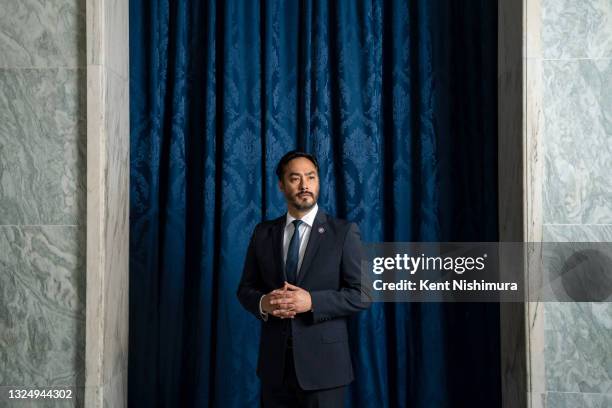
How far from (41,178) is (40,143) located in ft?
0.46

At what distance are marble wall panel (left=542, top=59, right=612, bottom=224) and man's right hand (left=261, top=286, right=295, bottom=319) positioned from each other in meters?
1.05

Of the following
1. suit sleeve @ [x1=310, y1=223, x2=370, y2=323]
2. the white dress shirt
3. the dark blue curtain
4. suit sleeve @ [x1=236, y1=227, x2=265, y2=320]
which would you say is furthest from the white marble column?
suit sleeve @ [x1=310, y1=223, x2=370, y2=323]

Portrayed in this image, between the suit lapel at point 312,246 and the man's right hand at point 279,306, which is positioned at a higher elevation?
the suit lapel at point 312,246

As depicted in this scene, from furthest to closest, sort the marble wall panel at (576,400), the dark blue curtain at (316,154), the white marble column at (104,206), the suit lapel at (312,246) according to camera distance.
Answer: the dark blue curtain at (316,154) → the white marble column at (104,206) → the marble wall panel at (576,400) → the suit lapel at (312,246)

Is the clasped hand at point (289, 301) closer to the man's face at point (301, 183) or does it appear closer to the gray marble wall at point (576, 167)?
the man's face at point (301, 183)

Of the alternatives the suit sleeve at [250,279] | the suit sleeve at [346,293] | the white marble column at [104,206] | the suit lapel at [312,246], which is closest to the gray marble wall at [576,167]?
the suit sleeve at [346,293]

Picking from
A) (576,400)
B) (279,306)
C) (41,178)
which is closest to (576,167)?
(576,400)

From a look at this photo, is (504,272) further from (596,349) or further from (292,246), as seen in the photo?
(292,246)

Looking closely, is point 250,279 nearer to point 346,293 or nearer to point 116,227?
point 346,293

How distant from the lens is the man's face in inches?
86.4

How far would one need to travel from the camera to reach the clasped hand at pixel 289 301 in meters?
2.05

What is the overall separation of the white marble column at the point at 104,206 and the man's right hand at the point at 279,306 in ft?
2.53

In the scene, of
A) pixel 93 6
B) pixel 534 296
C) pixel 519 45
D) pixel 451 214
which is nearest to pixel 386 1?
pixel 519 45

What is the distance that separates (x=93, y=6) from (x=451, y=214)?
177cm
